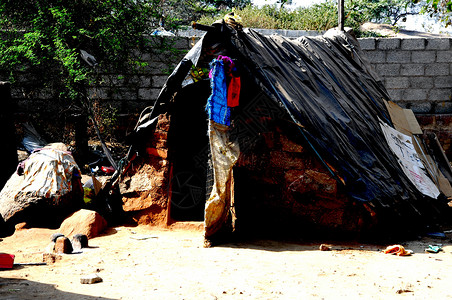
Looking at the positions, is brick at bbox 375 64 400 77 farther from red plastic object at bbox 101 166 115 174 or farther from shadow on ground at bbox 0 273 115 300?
shadow on ground at bbox 0 273 115 300

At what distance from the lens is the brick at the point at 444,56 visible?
9906mm

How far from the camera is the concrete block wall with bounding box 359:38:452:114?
9.91 meters

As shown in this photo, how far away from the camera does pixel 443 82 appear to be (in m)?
9.98

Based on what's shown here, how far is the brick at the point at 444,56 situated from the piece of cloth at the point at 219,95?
672 centimetres

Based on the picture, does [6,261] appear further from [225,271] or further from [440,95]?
[440,95]

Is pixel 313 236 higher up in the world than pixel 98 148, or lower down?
lower down

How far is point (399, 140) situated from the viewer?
6.90 metres

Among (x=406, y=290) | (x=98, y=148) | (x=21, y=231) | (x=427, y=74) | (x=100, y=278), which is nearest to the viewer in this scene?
(x=406, y=290)

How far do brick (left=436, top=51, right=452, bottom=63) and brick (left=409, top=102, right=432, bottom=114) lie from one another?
0.95m

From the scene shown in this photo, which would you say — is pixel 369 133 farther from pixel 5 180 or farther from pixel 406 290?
pixel 5 180

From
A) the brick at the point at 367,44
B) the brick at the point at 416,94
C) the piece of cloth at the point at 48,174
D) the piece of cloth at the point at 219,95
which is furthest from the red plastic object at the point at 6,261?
the brick at the point at 416,94

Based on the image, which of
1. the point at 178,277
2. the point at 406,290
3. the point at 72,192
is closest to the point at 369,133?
the point at 406,290

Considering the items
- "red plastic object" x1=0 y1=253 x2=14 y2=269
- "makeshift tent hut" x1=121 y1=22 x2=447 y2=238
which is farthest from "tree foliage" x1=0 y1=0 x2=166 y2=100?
"red plastic object" x1=0 y1=253 x2=14 y2=269

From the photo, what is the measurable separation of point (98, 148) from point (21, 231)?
348cm
